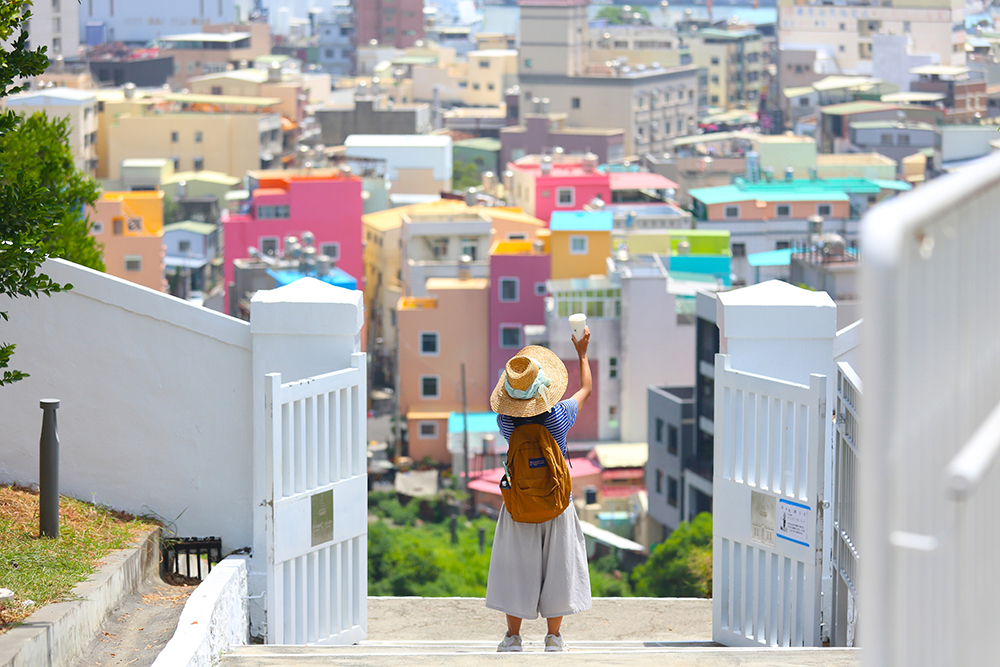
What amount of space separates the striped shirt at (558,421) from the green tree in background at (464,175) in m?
54.8

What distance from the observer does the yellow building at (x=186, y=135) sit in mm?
55469

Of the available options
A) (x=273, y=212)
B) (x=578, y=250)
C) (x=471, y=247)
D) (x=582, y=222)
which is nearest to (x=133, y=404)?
(x=578, y=250)

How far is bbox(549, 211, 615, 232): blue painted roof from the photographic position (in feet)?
115

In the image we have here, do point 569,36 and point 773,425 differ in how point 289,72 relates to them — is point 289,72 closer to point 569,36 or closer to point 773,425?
point 569,36

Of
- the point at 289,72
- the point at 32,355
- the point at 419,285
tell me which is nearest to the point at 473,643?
the point at 32,355

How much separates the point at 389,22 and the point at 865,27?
34.8 meters

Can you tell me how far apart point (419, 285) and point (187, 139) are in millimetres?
21516

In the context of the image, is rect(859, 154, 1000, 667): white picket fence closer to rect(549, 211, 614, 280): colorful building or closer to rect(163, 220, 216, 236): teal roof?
rect(549, 211, 614, 280): colorful building

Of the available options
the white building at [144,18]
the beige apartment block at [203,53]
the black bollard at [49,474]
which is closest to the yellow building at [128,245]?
the black bollard at [49,474]

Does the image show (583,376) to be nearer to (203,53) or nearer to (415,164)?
(415,164)

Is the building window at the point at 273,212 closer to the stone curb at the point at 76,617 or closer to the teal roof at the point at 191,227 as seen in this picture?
the teal roof at the point at 191,227

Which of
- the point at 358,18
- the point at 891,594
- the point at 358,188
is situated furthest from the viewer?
the point at 358,18

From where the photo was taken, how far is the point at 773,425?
17.6 ft

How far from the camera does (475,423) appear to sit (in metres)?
33.0
